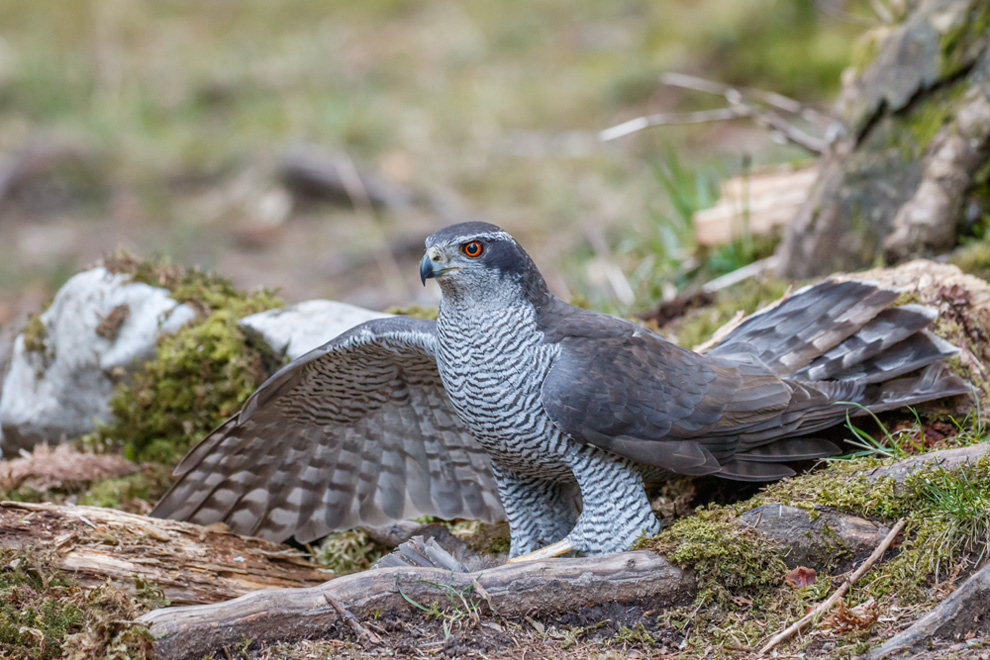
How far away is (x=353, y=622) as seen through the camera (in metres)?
3.24

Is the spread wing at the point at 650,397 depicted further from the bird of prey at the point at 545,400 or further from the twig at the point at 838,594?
the twig at the point at 838,594

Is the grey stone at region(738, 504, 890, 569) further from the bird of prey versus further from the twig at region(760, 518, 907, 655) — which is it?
the bird of prey

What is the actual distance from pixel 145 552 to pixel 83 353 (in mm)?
1988

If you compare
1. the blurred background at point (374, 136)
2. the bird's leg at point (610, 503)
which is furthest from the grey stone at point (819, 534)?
the blurred background at point (374, 136)

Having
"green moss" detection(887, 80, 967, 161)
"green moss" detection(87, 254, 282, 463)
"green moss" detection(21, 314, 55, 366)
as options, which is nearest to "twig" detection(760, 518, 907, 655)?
"green moss" detection(887, 80, 967, 161)

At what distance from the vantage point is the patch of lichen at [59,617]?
3.09 m

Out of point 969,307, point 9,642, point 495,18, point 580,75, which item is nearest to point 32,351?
point 9,642

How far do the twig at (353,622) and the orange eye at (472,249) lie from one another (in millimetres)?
1447

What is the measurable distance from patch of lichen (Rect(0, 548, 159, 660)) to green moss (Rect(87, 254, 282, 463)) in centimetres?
184

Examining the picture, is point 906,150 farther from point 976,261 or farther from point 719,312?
point 719,312

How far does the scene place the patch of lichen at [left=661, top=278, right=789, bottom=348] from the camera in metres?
5.59

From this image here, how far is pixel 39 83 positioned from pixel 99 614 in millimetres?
13138

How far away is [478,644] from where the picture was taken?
3229mm

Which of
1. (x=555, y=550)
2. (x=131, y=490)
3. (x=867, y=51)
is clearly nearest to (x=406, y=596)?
(x=555, y=550)
